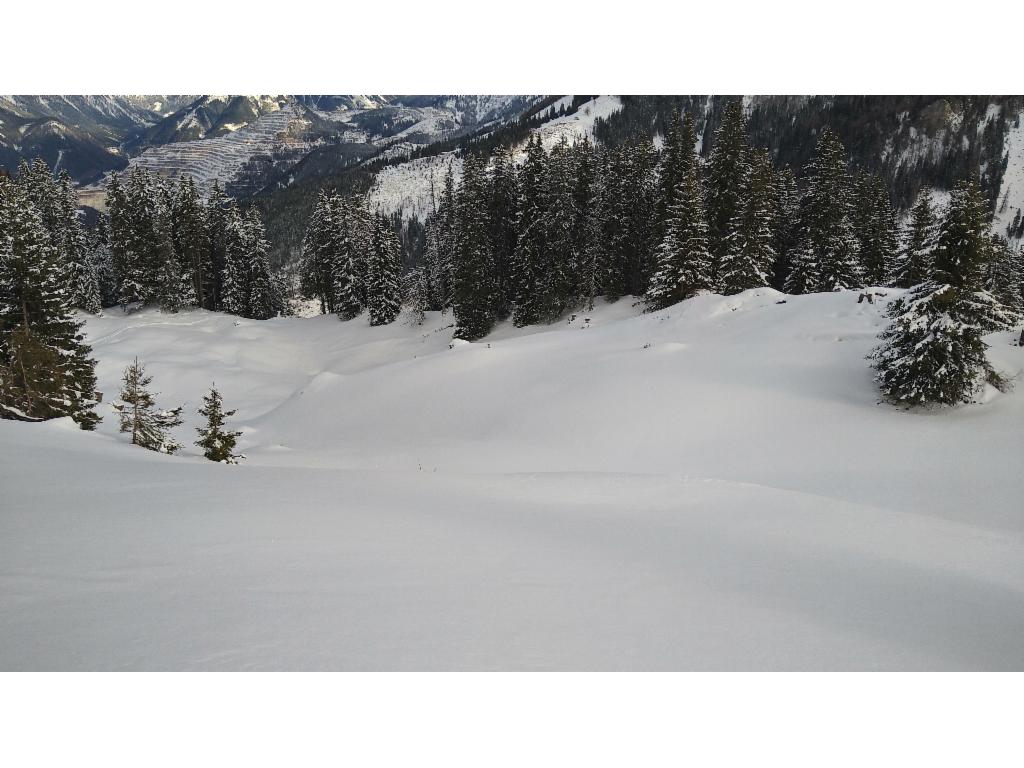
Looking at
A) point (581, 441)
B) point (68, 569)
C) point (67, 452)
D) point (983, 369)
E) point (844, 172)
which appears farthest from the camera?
point (844, 172)

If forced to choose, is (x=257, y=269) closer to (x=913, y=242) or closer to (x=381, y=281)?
(x=381, y=281)

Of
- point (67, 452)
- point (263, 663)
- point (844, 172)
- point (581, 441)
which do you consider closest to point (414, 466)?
point (581, 441)

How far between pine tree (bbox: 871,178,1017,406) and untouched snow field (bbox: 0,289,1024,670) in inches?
28.1

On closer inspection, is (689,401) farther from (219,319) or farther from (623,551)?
(219,319)

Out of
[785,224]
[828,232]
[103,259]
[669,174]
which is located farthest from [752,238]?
[103,259]

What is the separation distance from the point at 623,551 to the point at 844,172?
3706 centimetres

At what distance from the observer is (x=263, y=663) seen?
8.30 feet

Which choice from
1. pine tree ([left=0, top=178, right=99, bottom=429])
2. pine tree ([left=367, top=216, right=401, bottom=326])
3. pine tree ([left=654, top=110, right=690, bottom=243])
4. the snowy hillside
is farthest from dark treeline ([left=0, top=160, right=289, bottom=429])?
the snowy hillside

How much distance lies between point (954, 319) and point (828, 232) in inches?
891

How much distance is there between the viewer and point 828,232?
32.1m

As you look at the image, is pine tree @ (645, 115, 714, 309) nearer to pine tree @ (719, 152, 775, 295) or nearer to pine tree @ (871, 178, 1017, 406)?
pine tree @ (719, 152, 775, 295)

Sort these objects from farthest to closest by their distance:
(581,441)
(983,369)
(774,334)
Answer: (774,334) < (581,441) < (983,369)

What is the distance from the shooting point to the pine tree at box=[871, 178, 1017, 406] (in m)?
12.7

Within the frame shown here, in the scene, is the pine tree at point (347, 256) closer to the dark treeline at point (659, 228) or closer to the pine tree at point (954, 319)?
the dark treeline at point (659, 228)
